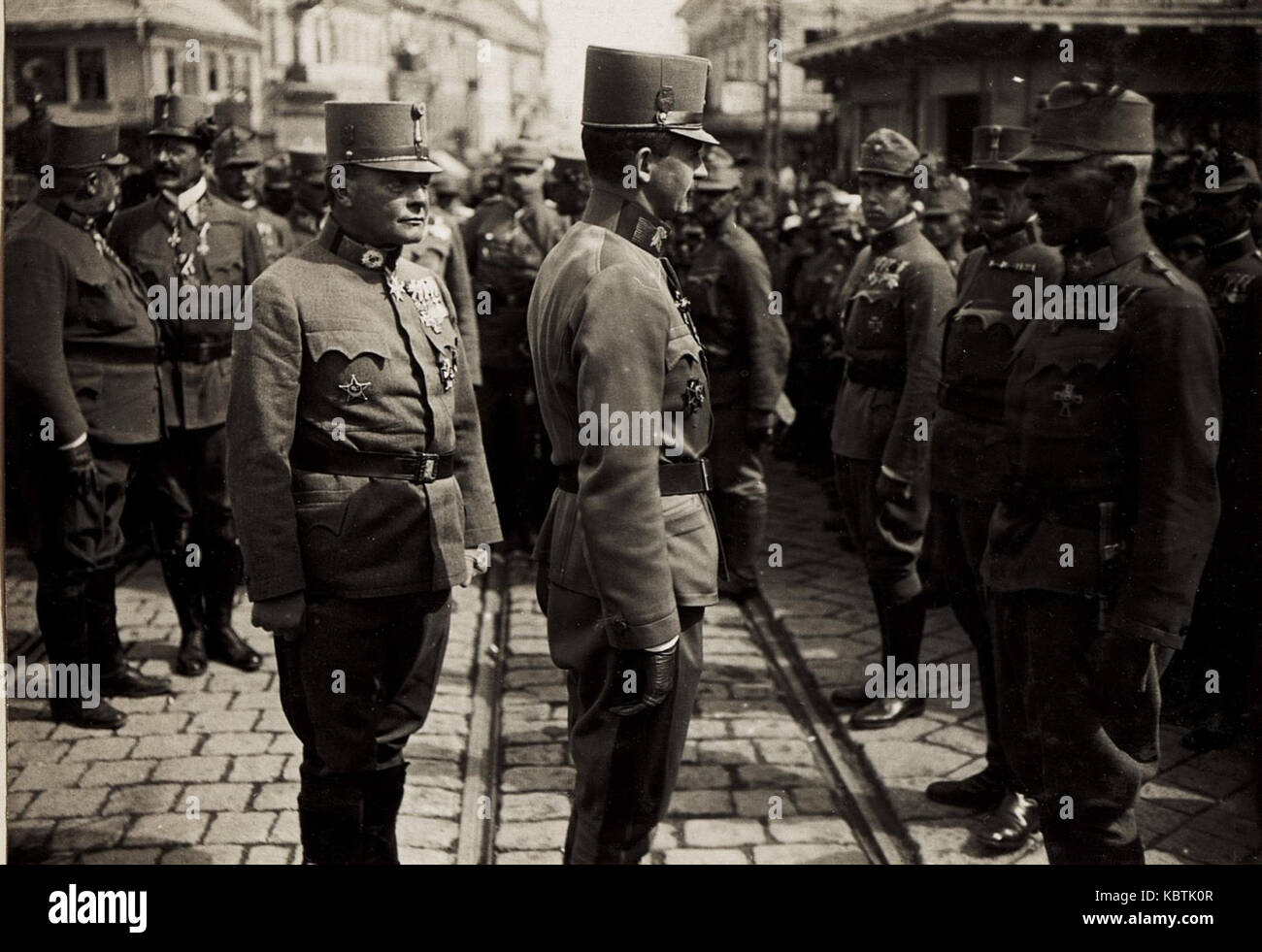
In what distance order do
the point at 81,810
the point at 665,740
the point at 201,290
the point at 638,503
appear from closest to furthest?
the point at 638,503, the point at 665,740, the point at 81,810, the point at 201,290

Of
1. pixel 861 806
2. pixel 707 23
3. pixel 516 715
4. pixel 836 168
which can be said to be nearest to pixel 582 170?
pixel 707 23

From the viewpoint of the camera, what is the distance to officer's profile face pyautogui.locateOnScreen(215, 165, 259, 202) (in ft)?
29.6

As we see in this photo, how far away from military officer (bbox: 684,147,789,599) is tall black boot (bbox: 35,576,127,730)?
3375 mm

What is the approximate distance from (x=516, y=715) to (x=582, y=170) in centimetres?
435

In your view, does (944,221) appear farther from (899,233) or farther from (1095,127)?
(1095,127)

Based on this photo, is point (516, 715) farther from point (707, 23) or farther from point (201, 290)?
point (707, 23)

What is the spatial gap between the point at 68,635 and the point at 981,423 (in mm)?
4119

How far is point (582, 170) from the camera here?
355 inches

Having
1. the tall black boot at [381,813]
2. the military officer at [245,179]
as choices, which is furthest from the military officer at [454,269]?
the tall black boot at [381,813]

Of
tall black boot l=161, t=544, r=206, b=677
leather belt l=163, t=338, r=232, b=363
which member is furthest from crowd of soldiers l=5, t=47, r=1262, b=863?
tall black boot l=161, t=544, r=206, b=677

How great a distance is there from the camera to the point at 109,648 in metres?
6.19

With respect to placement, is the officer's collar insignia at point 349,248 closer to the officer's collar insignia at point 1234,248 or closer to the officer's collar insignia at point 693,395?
the officer's collar insignia at point 693,395

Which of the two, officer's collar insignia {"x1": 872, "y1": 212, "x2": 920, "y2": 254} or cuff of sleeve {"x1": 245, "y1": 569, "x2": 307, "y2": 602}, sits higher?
officer's collar insignia {"x1": 872, "y1": 212, "x2": 920, "y2": 254}

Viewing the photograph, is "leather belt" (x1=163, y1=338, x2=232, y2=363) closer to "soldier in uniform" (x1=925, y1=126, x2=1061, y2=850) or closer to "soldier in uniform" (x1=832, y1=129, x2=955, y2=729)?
"soldier in uniform" (x1=832, y1=129, x2=955, y2=729)
